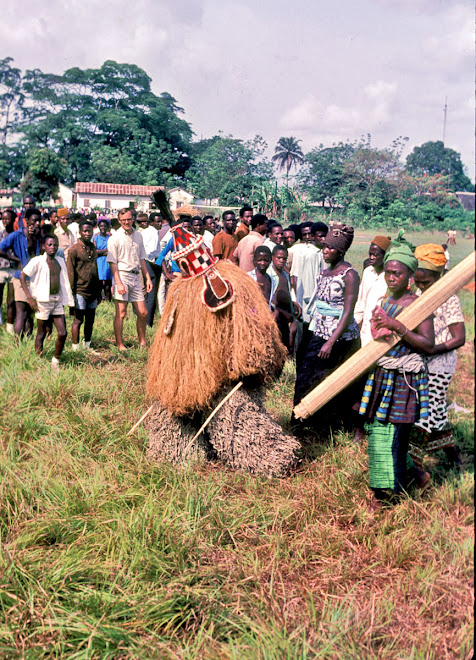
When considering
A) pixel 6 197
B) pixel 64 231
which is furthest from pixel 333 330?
pixel 6 197

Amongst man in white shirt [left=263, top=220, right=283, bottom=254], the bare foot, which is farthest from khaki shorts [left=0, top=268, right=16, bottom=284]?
the bare foot

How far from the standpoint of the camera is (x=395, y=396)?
3092mm

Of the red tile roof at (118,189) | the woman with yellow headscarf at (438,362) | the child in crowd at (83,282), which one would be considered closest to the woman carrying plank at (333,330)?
the woman with yellow headscarf at (438,362)

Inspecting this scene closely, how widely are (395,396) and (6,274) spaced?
6.75 meters

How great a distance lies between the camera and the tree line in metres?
3.50

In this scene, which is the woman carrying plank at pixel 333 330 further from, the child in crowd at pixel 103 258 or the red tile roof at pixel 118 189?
the red tile roof at pixel 118 189

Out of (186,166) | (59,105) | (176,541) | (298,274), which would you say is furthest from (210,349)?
(59,105)

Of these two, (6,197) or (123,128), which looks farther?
(6,197)

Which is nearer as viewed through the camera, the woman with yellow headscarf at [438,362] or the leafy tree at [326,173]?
the woman with yellow headscarf at [438,362]

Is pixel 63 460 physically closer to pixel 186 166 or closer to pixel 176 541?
pixel 176 541

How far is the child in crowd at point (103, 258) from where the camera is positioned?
9.20 meters

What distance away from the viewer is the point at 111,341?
7.94 metres

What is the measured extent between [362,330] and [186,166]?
720cm

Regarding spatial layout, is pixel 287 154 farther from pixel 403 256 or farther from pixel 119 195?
pixel 119 195
